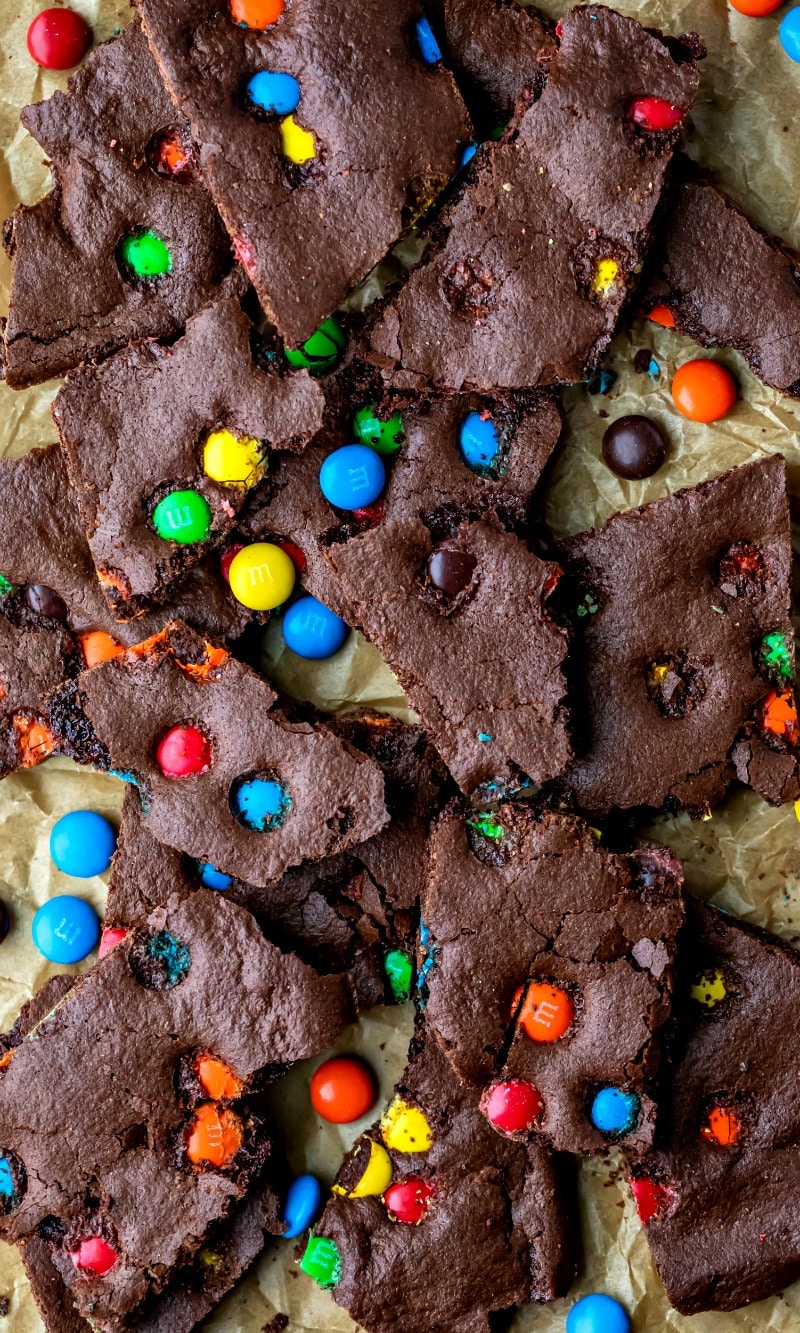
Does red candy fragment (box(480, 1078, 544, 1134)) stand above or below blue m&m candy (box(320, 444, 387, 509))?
below

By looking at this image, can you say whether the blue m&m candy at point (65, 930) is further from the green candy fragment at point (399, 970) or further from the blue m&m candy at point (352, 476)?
the blue m&m candy at point (352, 476)

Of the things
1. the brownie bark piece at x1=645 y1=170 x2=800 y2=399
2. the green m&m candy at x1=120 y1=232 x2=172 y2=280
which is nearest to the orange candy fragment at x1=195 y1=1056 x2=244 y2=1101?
the green m&m candy at x1=120 y1=232 x2=172 y2=280

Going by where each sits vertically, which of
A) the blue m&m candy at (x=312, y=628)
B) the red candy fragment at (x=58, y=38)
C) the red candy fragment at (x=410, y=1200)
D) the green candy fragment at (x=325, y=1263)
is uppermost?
the red candy fragment at (x=58, y=38)

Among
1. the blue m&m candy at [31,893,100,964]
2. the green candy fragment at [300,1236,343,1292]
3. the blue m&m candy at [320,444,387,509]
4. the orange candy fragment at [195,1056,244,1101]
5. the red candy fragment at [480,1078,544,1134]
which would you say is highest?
the blue m&m candy at [320,444,387,509]

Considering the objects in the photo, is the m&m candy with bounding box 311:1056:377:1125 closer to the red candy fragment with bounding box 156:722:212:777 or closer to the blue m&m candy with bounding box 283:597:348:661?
the red candy fragment with bounding box 156:722:212:777

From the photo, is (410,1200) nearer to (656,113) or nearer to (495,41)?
(656,113)

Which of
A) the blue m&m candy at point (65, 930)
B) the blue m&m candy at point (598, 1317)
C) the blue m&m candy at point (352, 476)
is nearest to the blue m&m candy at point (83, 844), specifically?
the blue m&m candy at point (65, 930)
